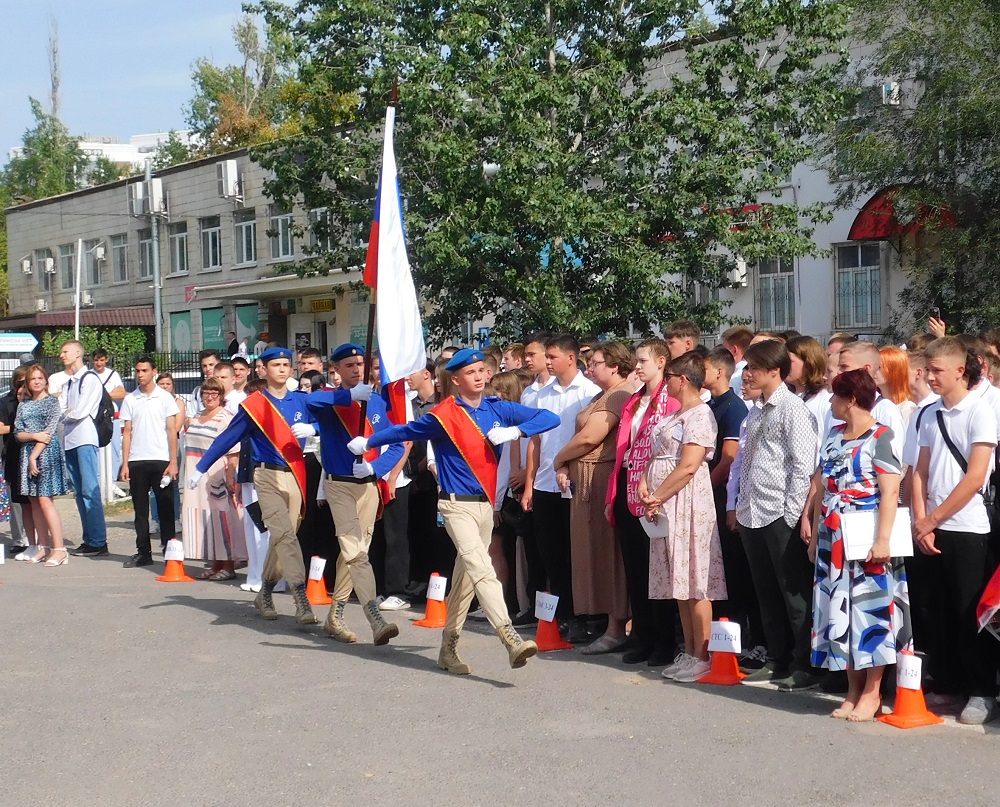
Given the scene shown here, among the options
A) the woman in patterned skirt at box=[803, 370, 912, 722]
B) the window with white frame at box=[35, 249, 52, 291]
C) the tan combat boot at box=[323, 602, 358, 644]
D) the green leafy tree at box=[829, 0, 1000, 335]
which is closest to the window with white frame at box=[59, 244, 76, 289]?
the window with white frame at box=[35, 249, 52, 291]

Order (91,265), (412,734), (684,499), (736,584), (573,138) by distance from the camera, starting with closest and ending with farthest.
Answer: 1. (412,734)
2. (684,499)
3. (736,584)
4. (573,138)
5. (91,265)

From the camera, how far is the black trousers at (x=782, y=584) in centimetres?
712

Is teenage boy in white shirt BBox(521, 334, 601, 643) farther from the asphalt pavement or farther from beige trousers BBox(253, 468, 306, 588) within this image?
beige trousers BBox(253, 468, 306, 588)

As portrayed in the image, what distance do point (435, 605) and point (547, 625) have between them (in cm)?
136

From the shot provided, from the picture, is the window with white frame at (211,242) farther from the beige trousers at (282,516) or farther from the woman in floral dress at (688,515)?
the woman in floral dress at (688,515)

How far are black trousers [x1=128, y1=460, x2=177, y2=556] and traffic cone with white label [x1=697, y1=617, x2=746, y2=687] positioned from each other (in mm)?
7066

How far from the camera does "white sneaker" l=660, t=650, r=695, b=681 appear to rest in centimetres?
752

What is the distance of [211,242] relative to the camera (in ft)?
→ 142

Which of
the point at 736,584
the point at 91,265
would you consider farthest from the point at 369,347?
the point at 91,265

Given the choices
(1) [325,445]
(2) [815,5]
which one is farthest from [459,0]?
(1) [325,445]

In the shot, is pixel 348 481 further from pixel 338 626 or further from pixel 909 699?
pixel 909 699

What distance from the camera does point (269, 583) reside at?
9.69 m

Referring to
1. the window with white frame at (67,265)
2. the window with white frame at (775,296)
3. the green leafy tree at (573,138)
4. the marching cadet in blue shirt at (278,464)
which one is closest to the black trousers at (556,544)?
the marching cadet in blue shirt at (278,464)

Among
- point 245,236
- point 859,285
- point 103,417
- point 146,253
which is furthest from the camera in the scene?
point 146,253
